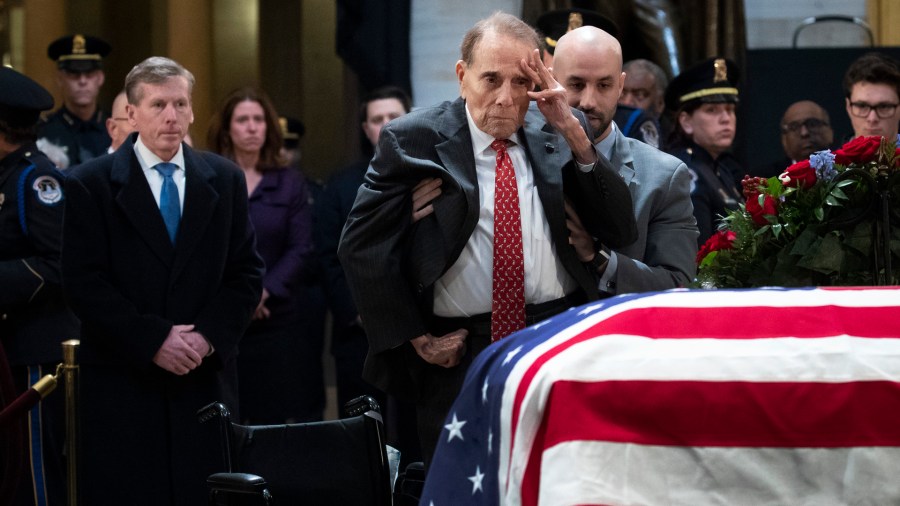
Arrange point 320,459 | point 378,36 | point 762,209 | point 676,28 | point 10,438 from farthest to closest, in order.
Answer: point 378,36 → point 676,28 → point 10,438 → point 320,459 → point 762,209

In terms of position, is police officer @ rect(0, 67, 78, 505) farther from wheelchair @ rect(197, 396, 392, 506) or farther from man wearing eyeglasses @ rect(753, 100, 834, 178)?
man wearing eyeglasses @ rect(753, 100, 834, 178)

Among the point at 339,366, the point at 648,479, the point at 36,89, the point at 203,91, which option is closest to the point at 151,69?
the point at 36,89

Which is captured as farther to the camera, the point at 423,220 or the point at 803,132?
the point at 803,132

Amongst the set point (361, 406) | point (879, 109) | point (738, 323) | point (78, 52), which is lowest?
point (361, 406)

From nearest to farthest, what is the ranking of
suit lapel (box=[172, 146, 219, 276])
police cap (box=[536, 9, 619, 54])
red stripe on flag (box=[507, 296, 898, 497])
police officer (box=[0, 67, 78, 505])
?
red stripe on flag (box=[507, 296, 898, 497]) → suit lapel (box=[172, 146, 219, 276]) → police officer (box=[0, 67, 78, 505]) → police cap (box=[536, 9, 619, 54])

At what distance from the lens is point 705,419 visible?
2.47m

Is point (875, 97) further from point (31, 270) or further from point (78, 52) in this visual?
point (78, 52)

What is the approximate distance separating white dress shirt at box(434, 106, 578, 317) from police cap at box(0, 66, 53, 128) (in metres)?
2.35

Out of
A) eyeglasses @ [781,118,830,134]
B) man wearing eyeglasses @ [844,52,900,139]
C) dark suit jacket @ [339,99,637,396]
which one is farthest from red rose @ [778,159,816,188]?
eyeglasses @ [781,118,830,134]

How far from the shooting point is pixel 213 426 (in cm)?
464

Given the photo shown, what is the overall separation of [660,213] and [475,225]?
651mm

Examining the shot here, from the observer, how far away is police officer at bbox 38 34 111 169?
23.1ft

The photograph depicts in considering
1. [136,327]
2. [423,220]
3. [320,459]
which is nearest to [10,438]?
[136,327]

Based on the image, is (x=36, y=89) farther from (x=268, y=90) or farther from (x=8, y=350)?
(x=268, y=90)
